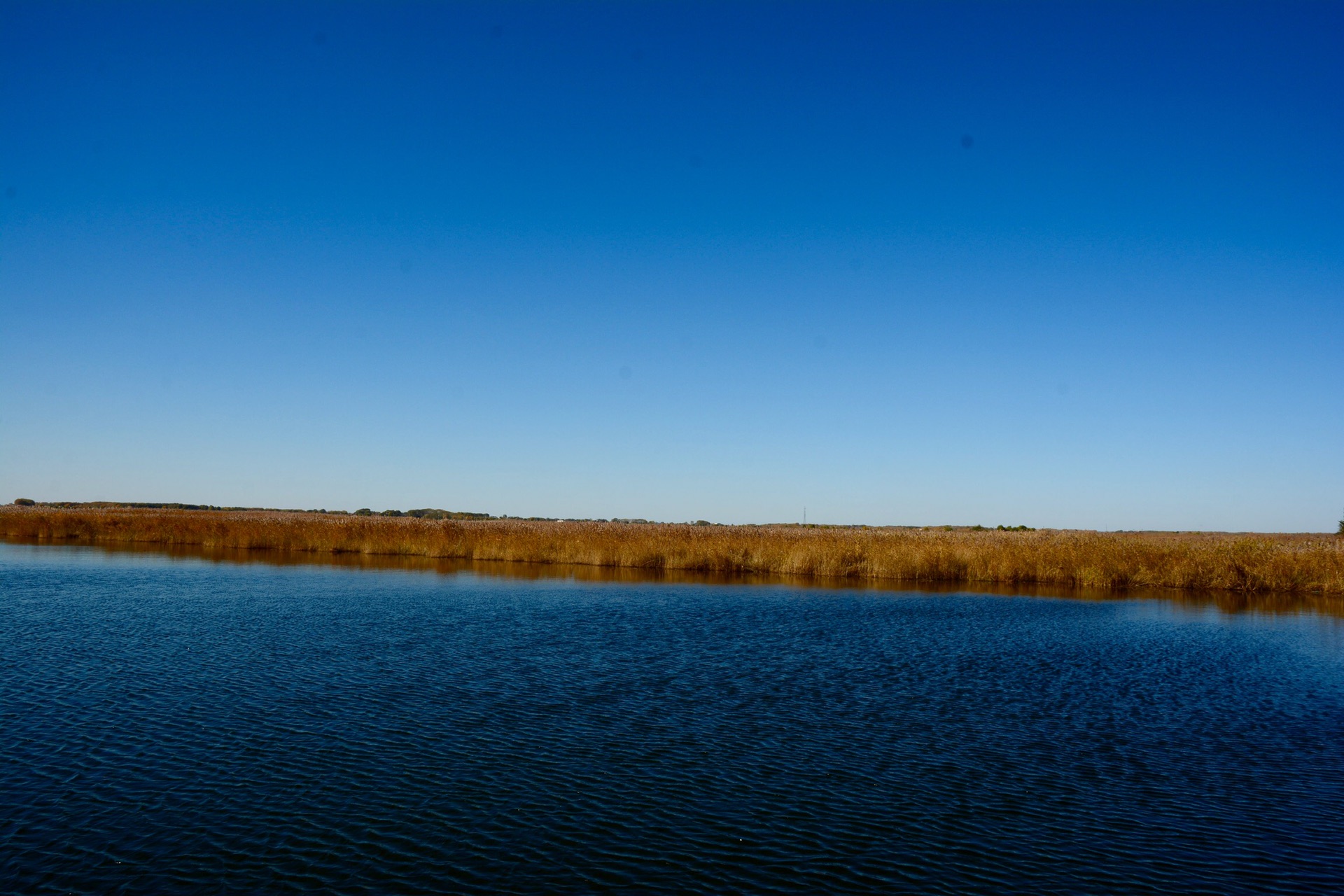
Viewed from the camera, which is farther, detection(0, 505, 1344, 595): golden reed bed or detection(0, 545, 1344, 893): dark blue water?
detection(0, 505, 1344, 595): golden reed bed

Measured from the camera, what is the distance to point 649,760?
9.57 m

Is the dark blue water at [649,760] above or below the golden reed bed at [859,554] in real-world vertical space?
below

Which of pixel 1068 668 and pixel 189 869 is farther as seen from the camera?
pixel 1068 668

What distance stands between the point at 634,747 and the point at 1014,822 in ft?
13.6

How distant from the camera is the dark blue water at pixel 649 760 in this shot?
702 cm

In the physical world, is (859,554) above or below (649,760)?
above

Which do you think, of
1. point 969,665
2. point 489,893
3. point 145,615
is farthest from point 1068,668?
point 145,615

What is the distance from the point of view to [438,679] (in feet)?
43.4

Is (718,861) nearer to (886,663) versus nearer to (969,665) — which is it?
(886,663)

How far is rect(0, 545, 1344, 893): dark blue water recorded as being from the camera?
7.02 m

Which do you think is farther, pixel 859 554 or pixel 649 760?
pixel 859 554

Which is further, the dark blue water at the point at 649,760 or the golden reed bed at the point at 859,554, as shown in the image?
the golden reed bed at the point at 859,554

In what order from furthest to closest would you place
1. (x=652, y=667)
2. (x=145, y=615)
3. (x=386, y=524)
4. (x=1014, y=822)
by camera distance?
1. (x=386, y=524)
2. (x=145, y=615)
3. (x=652, y=667)
4. (x=1014, y=822)

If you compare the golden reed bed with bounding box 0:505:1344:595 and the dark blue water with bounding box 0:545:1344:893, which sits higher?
the golden reed bed with bounding box 0:505:1344:595
